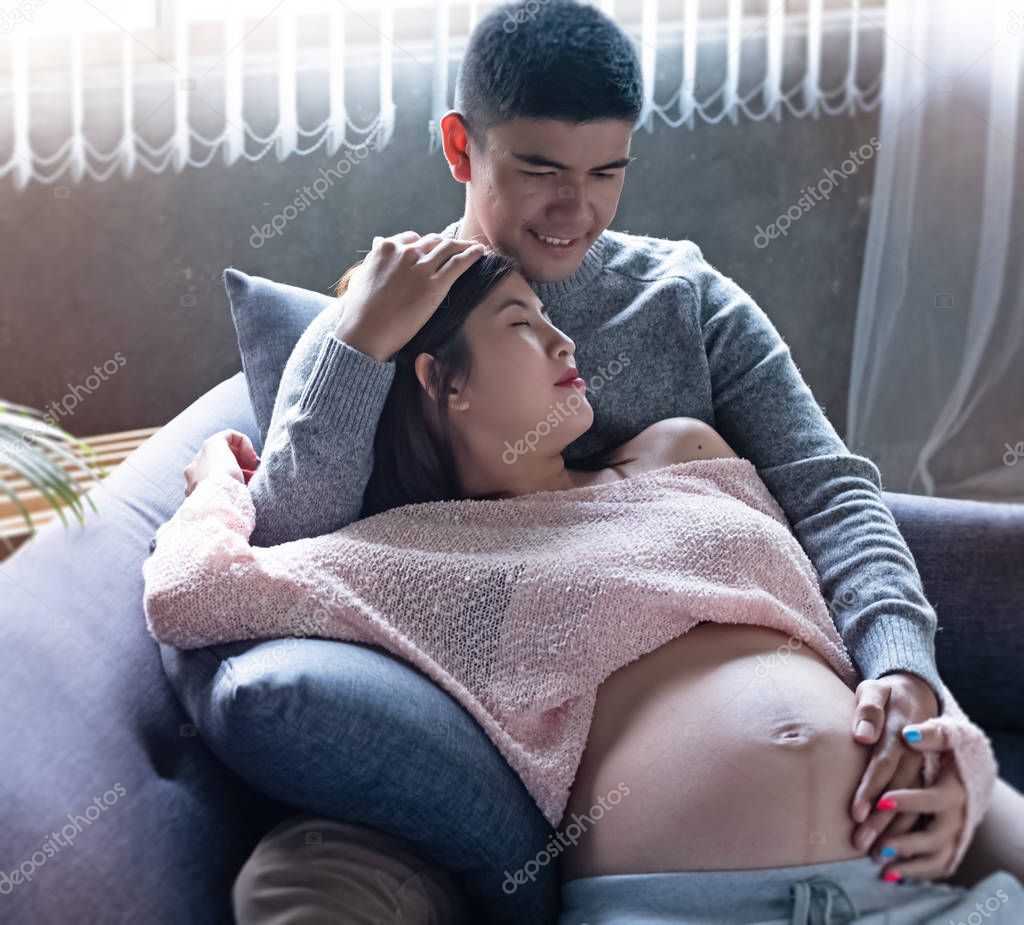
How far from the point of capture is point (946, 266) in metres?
2.08

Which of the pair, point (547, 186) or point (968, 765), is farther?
point (547, 186)

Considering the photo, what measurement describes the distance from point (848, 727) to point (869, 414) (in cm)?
131

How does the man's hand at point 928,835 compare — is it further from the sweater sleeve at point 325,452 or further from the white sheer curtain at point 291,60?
the white sheer curtain at point 291,60

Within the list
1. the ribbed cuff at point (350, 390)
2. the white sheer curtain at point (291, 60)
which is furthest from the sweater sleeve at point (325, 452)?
the white sheer curtain at point (291, 60)

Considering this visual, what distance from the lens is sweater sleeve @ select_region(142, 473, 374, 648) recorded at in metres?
0.93

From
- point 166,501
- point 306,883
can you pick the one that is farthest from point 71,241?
point 306,883

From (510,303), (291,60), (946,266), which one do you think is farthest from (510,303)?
(946,266)

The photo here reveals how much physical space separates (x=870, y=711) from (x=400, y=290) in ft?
1.78

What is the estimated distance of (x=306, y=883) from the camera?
0.80m

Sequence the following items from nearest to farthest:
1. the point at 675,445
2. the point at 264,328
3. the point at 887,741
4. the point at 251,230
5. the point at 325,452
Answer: the point at 887,741 < the point at 325,452 < the point at 675,445 < the point at 264,328 < the point at 251,230

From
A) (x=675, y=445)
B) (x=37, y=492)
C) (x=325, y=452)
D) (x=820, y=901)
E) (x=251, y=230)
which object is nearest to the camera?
(x=820, y=901)

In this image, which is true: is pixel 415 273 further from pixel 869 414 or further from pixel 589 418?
pixel 869 414

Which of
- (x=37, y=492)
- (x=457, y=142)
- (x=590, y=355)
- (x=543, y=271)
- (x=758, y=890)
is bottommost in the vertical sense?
(x=37, y=492)

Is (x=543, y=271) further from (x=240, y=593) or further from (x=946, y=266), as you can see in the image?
(x=946, y=266)
